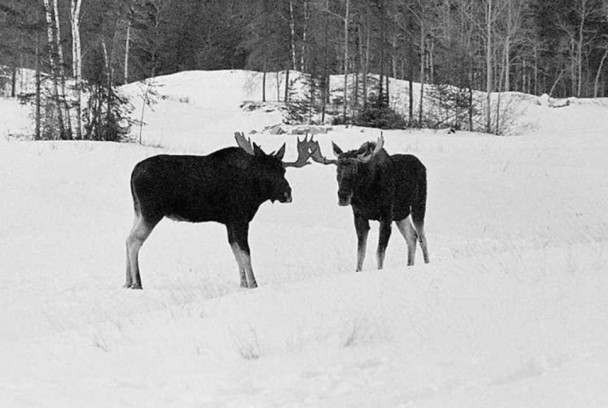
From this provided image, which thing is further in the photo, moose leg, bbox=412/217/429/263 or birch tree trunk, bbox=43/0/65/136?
birch tree trunk, bbox=43/0/65/136

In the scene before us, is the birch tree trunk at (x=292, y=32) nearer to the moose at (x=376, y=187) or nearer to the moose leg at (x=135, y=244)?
the moose at (x=376, y=187)

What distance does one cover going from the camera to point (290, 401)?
450cm

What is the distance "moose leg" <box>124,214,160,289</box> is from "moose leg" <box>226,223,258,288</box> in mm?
1036

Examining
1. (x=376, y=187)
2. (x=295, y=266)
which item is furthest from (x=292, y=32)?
(x=376, y=187)

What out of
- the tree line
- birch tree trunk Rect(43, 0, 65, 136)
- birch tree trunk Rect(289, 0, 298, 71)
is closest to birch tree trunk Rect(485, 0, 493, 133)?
the tree line

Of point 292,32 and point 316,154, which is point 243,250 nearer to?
point 316,154

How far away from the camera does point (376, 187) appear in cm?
934

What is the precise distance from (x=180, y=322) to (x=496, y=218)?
1350 cm

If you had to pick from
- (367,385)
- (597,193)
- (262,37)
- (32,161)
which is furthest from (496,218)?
(262,37)

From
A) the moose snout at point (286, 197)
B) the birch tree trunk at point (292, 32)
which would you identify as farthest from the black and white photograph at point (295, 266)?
the birch tree trunk at point (292, 32)

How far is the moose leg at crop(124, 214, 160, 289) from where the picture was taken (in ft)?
32.9

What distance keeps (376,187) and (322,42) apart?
4033 centimetres

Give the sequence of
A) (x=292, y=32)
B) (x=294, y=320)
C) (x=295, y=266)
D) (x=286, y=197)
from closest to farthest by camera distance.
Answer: (x=294, y=320)
(x=286, y=197)
(x=295, y=266)
(x=292, y=32)

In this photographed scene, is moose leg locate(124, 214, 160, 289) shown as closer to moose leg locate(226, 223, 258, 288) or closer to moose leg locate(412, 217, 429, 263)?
moose leg locate(226, 223, 258, 288)
